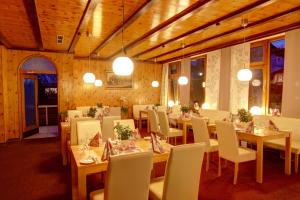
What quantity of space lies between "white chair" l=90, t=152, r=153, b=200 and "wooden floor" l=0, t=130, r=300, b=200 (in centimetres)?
145

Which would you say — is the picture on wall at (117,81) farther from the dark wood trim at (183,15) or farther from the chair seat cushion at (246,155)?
the chair seat cushion at (246,155)

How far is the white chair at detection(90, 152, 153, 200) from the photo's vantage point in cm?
168

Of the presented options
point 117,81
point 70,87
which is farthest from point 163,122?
point 117,81

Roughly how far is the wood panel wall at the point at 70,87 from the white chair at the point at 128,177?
5.66 metres

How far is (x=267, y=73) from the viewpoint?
202 inches

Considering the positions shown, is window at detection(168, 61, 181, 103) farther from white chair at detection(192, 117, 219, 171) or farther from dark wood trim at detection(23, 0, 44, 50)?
dark wood trim at detection(23, 0, 44, 50)

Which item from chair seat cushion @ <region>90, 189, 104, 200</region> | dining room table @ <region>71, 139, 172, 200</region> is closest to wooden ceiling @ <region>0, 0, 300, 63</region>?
dining room table @ <region>71, 139, 172, 200</region>

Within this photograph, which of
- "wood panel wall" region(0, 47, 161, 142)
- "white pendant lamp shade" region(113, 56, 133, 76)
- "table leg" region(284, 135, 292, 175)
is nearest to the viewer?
"white pendant lamp shade" region(113, 56, 133, 76)

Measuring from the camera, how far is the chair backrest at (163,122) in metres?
5.20

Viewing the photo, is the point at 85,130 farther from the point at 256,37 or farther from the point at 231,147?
the point at 256,37

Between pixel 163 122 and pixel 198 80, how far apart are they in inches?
111

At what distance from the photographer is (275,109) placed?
4906 millimetres

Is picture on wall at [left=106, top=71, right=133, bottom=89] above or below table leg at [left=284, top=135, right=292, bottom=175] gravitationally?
above

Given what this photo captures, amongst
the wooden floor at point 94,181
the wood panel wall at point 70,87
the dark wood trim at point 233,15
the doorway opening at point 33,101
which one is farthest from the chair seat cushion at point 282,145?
the doorway opening at point 33,101
